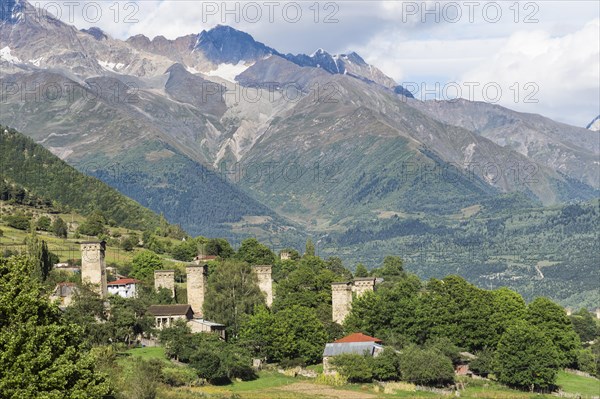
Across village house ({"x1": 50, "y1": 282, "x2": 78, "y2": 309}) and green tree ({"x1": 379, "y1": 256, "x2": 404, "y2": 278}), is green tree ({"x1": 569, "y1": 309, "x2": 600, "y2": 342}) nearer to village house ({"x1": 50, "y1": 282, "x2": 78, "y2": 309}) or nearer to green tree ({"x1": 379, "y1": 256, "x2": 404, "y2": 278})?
green tree ({"x1": 379, "y1": 256, "x2": 404, "y2": 278})

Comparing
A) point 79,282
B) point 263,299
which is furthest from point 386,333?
point 79,282

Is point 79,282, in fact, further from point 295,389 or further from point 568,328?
point 568,328

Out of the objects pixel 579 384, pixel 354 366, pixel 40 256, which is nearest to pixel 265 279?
pixel 40 256

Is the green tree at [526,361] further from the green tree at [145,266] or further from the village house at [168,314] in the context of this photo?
the green tree at [145,266]

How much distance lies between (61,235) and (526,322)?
251ft

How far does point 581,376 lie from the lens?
355ft

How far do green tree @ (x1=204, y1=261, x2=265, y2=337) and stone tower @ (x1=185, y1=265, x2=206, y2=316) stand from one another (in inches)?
34.4

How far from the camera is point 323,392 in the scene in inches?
3194

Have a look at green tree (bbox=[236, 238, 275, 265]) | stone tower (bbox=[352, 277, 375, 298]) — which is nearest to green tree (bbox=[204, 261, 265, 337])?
stone tower (bbox=[352, 277, 375, 298])

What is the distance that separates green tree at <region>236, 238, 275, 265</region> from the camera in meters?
130

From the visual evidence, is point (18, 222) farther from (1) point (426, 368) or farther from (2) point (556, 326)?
(1) point (426, 368)

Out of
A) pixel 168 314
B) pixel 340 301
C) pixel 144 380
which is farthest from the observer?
pixel 340 301

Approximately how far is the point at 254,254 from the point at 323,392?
5127 centimetres

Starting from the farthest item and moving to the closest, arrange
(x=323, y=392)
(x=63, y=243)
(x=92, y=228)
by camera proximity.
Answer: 1. (x=92, y=228)
2. (x=63, y=243)
3. (x=323, y=392)
